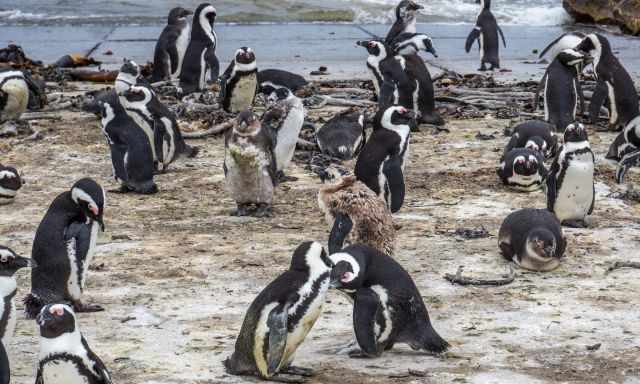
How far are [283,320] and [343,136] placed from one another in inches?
186

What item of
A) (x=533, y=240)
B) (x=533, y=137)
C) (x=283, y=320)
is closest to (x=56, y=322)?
(x=283, y=320)

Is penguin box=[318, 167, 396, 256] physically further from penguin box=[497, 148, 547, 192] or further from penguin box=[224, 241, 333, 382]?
penguin box=[497, 148, 547, 192]

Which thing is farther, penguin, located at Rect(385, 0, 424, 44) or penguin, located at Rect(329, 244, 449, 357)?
penguin, located at Rect(385, 0, 424, 44)

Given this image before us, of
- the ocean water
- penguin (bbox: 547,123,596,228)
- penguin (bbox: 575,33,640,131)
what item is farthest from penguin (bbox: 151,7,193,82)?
penguin (bbox: 547,123,596,228)

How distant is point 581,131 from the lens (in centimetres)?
750

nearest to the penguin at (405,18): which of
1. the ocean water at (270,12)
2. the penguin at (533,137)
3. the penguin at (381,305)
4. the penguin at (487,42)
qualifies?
the penguin at (487,42)

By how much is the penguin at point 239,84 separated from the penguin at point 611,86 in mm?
2975

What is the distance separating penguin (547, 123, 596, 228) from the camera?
7453 mm

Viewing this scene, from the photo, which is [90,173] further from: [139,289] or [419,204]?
[139,289]

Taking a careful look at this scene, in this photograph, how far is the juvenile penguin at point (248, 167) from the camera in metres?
7.75

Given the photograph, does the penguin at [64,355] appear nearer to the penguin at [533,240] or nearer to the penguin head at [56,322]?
the penguin head at [56,322]

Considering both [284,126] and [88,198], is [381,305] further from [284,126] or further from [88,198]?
[284,126]

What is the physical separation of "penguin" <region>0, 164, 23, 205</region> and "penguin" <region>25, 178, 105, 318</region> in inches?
83.7

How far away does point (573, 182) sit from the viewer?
293 inches
